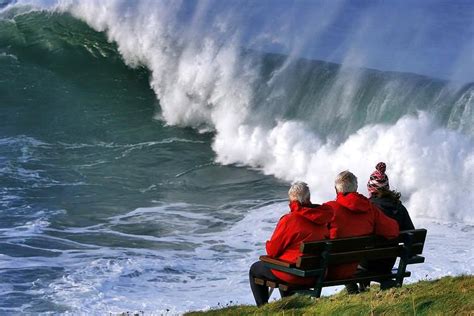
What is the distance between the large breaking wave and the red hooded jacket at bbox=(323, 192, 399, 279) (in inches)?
304

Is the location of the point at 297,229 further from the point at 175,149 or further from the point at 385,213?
the point at 175,149

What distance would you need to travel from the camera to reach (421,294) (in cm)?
644

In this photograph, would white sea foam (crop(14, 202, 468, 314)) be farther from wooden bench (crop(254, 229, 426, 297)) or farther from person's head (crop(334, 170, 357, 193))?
person's head (crop(334, 170, 357, 193))

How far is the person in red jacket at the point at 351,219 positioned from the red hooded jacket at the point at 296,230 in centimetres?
17

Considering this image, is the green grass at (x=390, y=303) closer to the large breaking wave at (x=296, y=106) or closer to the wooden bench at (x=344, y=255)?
the wooden bench at (x=344, y=255)

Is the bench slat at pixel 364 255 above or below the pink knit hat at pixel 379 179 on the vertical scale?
below

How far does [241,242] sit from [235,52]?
10215 mm

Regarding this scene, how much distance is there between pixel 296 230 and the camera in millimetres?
6711

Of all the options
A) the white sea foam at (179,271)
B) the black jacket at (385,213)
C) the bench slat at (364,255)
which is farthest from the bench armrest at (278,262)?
the white sea foam at (179,271)

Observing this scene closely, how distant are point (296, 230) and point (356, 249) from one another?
54 centimetres

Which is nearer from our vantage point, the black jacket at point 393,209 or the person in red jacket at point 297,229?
the person in red jacket at point 297,229

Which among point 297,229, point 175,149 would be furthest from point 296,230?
point 175,149

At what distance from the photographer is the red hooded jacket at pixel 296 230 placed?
6681mm

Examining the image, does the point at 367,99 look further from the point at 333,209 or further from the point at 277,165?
the point at 333,209
